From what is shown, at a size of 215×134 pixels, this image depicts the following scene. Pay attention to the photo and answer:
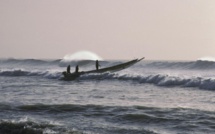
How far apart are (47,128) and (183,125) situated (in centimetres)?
419

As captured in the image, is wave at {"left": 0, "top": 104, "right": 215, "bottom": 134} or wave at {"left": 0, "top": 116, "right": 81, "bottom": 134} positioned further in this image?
wave at {"left": 0, "top": 104, "right": 215, "bottom": 134}

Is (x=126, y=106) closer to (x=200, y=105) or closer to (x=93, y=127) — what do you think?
(x=200, y=105)

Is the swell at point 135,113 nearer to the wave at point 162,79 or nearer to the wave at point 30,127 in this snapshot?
the wave at point 30,127

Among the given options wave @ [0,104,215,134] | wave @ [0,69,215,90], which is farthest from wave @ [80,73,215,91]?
wave @ [0,104,215,134]

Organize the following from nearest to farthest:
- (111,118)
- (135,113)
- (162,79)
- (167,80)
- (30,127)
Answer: (30,127) < (111,118) < (135,113) < (167,80) < (162,79)

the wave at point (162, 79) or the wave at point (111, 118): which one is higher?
the wave at point (162, 79)

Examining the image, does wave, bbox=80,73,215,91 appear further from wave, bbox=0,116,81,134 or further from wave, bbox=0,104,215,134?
wave, bbox=0,116,81,134

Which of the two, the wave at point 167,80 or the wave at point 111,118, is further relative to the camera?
the wave at point 167,80

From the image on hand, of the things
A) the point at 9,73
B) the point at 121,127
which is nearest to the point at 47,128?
the point at 121,127

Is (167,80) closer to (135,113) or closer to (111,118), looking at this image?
(135,113)

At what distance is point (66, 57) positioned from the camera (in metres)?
86.8

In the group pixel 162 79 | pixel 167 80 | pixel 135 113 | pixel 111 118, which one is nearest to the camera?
pixel 111 118

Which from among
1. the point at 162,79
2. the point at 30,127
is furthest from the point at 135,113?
the point at 162,79

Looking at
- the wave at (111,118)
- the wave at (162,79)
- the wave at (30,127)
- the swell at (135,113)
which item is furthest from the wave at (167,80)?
the wave at (30,127)
